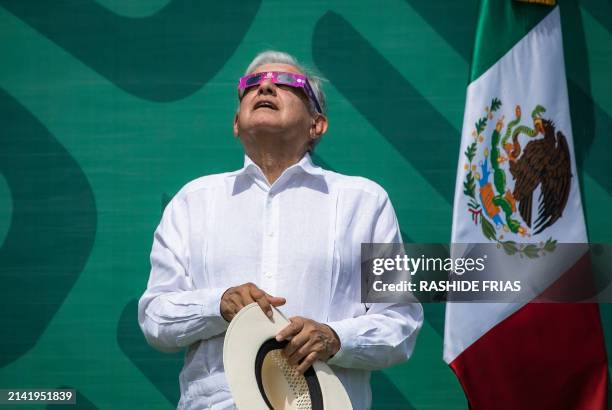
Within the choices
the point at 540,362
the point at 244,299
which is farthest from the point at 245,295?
the point at 540,362

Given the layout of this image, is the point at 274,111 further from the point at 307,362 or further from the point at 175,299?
the point at 307,362

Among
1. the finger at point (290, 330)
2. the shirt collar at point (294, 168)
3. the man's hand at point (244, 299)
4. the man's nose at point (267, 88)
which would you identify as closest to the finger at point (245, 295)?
the man's hand at point (244, 299)

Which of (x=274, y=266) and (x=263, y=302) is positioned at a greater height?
(x=274, y=266)

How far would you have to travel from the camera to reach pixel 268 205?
265 centimetres

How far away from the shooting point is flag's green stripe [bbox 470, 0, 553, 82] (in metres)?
3.55

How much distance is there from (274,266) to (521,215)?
131 cm

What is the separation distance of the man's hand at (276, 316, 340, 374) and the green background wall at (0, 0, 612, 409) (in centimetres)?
132

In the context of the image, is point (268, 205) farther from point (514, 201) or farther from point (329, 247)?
point (514, 201)

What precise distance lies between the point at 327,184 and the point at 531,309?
1.16 m

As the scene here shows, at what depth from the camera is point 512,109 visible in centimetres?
356

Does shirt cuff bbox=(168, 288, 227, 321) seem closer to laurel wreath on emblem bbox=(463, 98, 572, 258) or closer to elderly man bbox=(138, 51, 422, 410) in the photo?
elderly man bbox=(138, 51, 422, 410)

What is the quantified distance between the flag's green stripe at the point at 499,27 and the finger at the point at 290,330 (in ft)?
5.04

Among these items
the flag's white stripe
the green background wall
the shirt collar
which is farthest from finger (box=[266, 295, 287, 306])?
the green background wall

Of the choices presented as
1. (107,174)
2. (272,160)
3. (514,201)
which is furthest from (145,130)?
(514,201)
